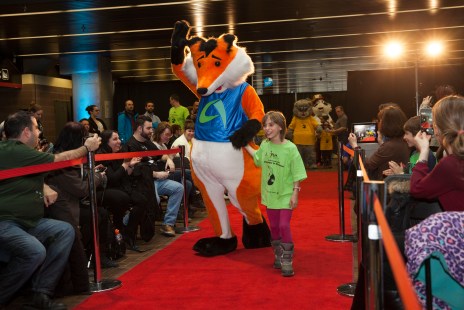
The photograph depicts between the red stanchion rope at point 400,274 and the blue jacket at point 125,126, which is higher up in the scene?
the blue jacket at point 125,126

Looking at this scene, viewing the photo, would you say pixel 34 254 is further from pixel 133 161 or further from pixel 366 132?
pixel 366 132

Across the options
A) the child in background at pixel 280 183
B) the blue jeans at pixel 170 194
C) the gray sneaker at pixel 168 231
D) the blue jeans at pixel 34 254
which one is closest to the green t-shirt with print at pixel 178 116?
the blue jeans at pixel 170 194

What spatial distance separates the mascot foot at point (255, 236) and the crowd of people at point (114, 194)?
79 cm

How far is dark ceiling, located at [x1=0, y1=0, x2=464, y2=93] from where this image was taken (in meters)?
8.98

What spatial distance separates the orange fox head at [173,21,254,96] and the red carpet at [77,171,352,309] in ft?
4.98

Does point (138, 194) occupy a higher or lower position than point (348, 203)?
higher

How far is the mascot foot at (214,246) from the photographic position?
4.94m

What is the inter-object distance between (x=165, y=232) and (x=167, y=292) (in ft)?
6.76

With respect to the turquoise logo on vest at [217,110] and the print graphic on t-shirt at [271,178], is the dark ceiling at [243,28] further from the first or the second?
the print graphic on t-shirt at [271,178]

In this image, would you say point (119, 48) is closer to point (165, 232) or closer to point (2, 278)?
point (165, 232)

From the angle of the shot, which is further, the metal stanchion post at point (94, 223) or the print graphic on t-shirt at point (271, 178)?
the print graphic on t-shirt at point (271, 178)

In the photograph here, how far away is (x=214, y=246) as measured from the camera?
496 centimetres

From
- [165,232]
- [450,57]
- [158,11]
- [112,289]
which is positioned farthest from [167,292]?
[450,57]

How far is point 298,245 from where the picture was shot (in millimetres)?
5273
